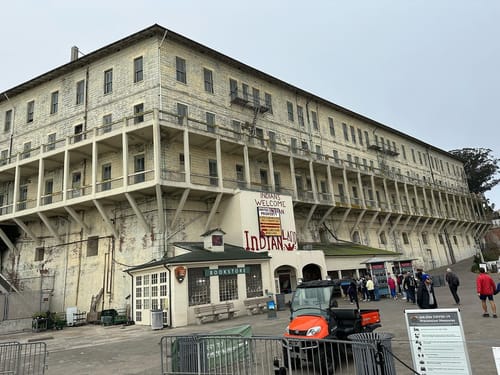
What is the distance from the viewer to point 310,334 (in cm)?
778

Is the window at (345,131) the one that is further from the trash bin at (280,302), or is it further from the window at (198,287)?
the window at (198,287)

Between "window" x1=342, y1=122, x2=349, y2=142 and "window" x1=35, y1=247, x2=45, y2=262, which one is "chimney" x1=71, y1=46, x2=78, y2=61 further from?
"window" x1=342, y1=122, x2=349, y2=142

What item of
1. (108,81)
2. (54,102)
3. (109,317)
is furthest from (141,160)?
(54,102)

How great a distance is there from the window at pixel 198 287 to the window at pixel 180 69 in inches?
563

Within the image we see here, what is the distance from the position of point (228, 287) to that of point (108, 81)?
18.3m

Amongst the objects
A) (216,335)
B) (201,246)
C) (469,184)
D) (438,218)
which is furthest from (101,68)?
(469,184)

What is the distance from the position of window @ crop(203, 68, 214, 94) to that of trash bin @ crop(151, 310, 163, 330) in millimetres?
17080

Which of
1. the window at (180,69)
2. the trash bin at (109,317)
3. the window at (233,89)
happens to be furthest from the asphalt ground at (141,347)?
the window at (233,89)

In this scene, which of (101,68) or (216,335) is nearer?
(216,335)

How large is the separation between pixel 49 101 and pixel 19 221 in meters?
10.5

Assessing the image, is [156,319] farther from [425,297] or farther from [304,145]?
[304,145]

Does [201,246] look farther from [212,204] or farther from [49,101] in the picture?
[49,101]

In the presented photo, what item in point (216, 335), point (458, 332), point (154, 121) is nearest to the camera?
point (458, 332)

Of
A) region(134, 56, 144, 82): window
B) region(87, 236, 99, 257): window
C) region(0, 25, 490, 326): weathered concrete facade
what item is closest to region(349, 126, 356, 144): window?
region(0, 25, 490, 326): weathered concrete facade
